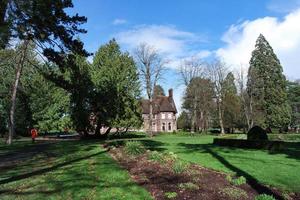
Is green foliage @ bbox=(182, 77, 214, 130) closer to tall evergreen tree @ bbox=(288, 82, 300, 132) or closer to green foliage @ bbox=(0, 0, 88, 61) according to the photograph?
tall evergreen tree @ bbox=(288, 82, 300, 132)

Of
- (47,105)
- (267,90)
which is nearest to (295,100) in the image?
(267,90)

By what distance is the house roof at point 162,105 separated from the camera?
94938mm

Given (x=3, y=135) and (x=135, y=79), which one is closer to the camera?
(x=135, y=79)

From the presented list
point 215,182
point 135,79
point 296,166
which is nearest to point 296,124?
point 135,79

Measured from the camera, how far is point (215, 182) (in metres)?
10.4

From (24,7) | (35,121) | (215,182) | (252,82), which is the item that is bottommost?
(215,182)

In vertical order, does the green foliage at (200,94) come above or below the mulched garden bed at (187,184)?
above

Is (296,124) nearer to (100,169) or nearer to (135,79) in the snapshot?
(135,79)

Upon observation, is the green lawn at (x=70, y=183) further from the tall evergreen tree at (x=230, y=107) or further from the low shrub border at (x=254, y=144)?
the tall evergreen tree at (x=230, y=107)

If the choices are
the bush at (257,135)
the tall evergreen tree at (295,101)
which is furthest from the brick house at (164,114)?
the bush at (257,135)

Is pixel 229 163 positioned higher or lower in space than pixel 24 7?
lower

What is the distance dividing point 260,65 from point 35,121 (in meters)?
46.4

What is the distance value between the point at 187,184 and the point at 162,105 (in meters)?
86.0

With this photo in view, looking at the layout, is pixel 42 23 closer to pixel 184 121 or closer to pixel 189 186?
pixel 189 186
